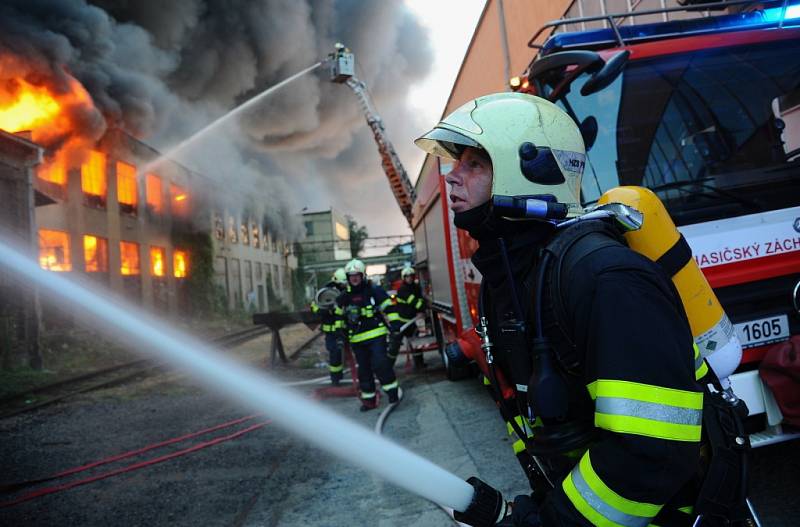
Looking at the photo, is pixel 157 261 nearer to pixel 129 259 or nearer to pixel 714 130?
pixel 129 259

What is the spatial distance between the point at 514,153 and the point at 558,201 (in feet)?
0.57

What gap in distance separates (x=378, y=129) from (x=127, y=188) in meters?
9.04

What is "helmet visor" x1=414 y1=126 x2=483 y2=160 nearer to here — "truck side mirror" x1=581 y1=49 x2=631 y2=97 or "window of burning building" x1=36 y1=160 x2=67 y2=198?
"truck side mirror" x1=581 y1=49 x2=631 y2=97

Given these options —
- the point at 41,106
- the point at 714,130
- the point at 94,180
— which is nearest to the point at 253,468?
the point at 714,130

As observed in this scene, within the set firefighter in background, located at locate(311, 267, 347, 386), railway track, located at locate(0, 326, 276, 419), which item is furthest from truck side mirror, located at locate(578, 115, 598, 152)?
railway track, located at locate(0, 326, 276, 419)

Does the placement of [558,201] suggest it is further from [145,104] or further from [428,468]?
[145,104]

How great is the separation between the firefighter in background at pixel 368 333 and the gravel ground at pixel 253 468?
30 centimetres

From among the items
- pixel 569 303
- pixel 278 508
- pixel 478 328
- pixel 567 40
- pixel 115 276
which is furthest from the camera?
pixel 115 276

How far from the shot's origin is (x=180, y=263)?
67.6ft

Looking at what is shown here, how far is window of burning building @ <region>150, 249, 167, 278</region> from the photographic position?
18.5 meters

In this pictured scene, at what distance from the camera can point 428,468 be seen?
1.60 m

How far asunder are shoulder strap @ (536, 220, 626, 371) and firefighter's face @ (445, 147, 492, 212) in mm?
265

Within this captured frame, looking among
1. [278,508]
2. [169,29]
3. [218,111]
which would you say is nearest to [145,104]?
[169,29]

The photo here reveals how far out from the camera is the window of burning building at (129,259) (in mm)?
16641
